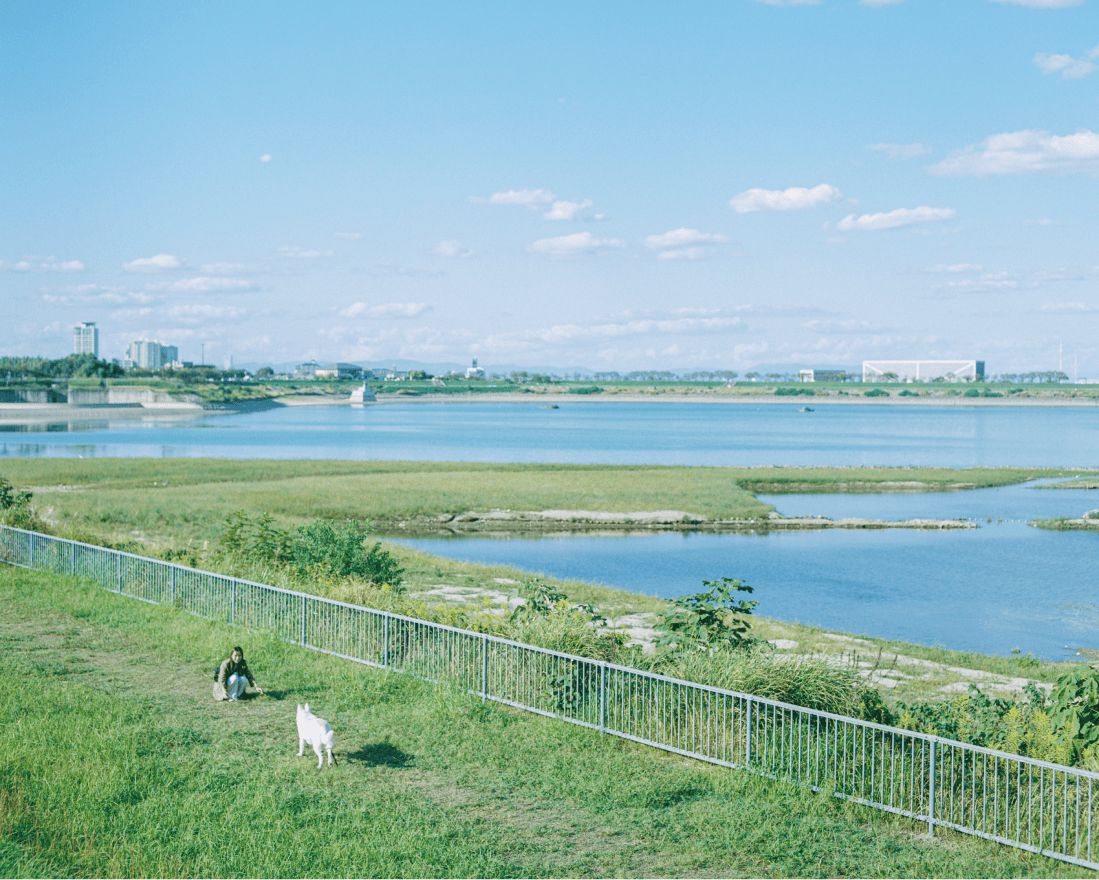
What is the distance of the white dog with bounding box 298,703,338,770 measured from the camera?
12188mm

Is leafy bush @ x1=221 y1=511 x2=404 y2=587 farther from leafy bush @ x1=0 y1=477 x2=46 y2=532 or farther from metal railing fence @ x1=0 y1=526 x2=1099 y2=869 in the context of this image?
leafy bush @ x1=0 y1=477 x2=46 y2=532

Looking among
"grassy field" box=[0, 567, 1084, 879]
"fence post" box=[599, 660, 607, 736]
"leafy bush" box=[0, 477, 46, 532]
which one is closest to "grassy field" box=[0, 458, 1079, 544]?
"leafy bush" box=[0, 477, 46, 532]

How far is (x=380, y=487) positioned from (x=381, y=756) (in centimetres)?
5477

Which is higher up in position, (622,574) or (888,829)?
(888,829)

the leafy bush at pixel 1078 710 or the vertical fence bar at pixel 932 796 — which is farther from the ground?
the leafy bush at pixel 1078 710

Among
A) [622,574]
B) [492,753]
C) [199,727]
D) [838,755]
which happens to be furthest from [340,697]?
[622,574]

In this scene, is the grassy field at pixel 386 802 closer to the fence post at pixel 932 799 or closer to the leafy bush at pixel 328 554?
the fence post at pixel 932 799

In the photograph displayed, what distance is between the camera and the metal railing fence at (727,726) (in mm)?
10648

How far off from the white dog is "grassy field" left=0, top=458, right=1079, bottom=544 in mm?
31208

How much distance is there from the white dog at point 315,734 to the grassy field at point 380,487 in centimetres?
3121

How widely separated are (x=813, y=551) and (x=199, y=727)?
1581 inches

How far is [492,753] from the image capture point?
1312cm

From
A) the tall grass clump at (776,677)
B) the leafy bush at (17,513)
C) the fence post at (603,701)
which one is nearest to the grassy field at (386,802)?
the fence post at (603,701)

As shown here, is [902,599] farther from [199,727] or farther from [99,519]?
[99,519]
